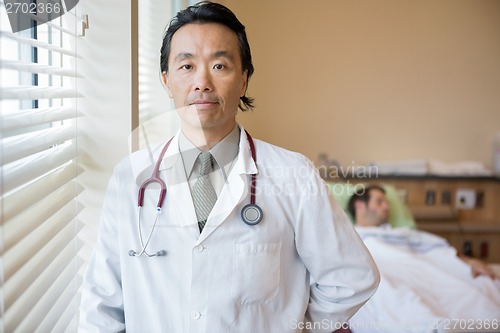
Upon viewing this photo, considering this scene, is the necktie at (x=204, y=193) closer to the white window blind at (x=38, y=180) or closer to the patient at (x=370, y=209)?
the white window blind at (x=38, y=180)

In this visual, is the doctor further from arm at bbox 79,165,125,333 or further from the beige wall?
the beige wall

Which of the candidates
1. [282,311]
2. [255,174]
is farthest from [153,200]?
[282,311]

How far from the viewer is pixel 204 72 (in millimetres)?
1082

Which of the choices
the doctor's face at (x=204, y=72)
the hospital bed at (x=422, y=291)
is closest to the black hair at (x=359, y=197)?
the hospital bed at (x=422, y=291)

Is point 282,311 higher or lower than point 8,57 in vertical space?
lower

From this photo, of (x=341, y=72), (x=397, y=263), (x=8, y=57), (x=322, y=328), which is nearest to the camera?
(x=8, y=57)

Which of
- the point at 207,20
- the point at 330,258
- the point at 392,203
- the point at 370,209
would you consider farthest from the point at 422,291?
the point at 207,20

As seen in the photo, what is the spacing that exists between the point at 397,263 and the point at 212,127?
5.62 feet

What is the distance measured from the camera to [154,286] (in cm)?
113

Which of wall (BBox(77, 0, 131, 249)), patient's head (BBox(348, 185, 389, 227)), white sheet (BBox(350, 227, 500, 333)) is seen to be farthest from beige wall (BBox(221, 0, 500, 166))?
wall (BBox(77, 0, 131, 249))

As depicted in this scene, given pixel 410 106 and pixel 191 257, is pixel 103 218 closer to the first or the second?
pixel 191 257

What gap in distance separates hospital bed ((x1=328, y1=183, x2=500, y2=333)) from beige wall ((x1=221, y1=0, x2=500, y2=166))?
782 millimetres

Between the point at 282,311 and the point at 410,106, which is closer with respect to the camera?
the point at 282,311

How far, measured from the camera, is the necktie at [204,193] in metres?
1.16
